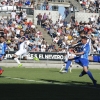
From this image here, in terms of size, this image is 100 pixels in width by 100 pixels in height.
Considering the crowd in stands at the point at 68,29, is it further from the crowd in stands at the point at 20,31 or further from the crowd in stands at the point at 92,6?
the crowd in stands at the point at 92,6

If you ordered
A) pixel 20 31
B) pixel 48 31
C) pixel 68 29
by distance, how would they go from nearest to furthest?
1. pixel 20 31
2. pixel 48 31
3. pixel 68 29

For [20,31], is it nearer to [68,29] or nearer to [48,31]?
[48,31]

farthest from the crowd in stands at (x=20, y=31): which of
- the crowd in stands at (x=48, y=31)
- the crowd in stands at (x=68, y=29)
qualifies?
A: the crowd in stands at (x=68, y=29)

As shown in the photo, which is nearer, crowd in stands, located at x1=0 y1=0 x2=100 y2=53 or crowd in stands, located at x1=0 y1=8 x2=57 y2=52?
crowd in stands, located at x1=0 y1=8 x2=57 y2=52

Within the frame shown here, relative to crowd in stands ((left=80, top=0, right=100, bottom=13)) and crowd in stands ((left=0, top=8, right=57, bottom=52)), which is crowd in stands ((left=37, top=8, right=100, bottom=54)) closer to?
crowd in stands ((left=0, top=8, right=57, bottom=52))

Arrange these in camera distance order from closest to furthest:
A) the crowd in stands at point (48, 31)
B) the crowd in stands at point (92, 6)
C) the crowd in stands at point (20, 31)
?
the crowd in stands at point (20, 31) → the crowd in stands at point (48, 31) → the crowd in stands at point (92, 6)

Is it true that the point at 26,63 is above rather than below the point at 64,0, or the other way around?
below

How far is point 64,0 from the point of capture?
47.8m

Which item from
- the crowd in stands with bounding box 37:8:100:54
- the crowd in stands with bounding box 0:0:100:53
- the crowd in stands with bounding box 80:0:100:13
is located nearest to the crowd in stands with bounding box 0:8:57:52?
the crowd in stands with bounding box 0:0:100:53

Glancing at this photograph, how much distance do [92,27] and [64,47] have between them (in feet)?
20.3

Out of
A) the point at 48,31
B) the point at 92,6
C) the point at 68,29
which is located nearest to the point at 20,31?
the point at 48,31

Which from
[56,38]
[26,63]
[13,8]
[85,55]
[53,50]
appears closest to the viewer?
[85,55]
